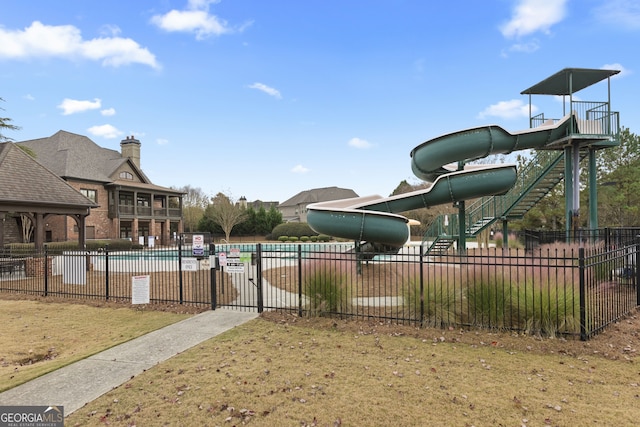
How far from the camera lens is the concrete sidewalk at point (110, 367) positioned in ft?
15.4

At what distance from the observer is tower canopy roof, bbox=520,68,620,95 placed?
50.3 ft

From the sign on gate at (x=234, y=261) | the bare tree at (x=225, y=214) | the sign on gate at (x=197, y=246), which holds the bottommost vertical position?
the sign on gate at (x=234, y=261)

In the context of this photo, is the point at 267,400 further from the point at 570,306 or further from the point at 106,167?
the point at 106,167

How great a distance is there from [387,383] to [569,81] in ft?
53.9

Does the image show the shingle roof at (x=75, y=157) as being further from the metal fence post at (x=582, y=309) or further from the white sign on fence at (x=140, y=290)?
the metal fence post at (x=582, y=309)

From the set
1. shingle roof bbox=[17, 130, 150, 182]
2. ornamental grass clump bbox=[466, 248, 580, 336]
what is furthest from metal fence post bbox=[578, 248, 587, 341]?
shingle roof bbox=[17, 130, 150, 182]

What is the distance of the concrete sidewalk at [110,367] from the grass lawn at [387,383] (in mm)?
291

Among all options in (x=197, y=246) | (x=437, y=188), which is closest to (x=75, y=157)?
(x=197, y=246)

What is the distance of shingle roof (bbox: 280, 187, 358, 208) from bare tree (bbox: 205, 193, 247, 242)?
35.1 m

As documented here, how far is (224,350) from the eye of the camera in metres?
6.24

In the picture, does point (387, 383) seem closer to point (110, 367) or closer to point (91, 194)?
point (110, 367)

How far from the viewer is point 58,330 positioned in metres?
8.12

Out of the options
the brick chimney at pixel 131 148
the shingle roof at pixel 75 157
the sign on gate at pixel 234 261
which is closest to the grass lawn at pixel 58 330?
the sign on gate at pixel 234 261

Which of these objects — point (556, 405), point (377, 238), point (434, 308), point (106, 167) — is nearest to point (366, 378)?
point (556, 405)
